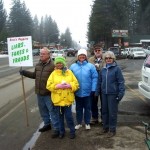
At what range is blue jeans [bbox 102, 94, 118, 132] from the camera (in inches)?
288

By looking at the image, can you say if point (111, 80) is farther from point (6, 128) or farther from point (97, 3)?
point (97, 3)

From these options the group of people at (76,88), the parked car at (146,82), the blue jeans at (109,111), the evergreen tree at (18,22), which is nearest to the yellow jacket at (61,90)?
the group of people at (76,88)

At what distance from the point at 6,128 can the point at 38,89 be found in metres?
1.39

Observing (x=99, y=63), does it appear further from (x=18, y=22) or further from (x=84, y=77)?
A: (x=18, y=22)

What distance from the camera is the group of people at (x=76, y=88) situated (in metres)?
7.09

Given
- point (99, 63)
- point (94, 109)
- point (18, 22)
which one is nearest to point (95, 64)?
point (99, 63)

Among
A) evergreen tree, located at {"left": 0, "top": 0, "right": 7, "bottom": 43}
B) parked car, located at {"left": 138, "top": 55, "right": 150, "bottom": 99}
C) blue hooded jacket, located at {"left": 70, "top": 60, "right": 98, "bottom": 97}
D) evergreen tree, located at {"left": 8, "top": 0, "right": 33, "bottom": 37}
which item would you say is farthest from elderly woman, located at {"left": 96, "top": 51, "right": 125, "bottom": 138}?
evergreen tree, located at {"left": 8, "top": 0, "right": 33, "bottom": 37}

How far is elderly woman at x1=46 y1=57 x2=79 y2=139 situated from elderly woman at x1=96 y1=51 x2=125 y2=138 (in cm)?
61

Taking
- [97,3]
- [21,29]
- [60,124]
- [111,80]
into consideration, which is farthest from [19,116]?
[21,29]

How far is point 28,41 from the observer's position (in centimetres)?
860

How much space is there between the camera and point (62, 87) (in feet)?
23.0

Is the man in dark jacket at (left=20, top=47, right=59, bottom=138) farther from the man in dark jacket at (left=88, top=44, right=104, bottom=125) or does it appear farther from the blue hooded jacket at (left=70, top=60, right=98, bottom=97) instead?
the man in dark jacket at (left=88, top=44, right=104, bottom=125)

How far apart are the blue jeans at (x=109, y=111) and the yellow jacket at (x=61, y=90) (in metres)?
0.71

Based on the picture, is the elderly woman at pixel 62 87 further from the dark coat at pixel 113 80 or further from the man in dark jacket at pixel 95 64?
the man in dark jacket at pixel 95 64
